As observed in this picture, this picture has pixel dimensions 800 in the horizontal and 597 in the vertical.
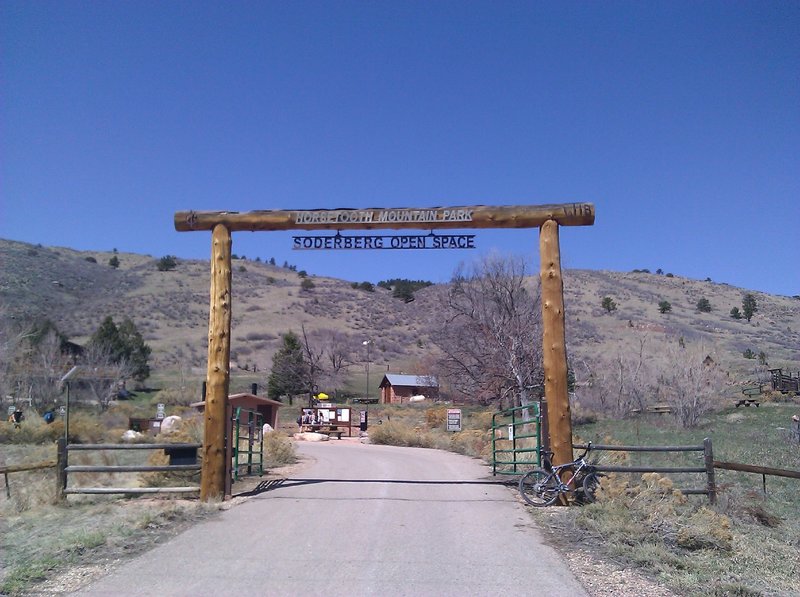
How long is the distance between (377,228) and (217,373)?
366cm

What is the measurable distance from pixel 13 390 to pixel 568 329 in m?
29.2

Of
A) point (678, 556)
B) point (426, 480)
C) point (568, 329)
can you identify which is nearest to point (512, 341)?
point (568, 329)

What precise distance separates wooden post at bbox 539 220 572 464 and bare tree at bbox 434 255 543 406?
57.5 feet

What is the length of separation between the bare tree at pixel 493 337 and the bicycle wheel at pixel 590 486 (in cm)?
1796

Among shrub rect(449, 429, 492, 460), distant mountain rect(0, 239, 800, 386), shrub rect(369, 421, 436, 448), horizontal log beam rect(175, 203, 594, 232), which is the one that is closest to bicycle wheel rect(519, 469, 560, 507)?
horizontal log beam rect(175, 203, 594, 232)

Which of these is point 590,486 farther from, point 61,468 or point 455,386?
point 455,386

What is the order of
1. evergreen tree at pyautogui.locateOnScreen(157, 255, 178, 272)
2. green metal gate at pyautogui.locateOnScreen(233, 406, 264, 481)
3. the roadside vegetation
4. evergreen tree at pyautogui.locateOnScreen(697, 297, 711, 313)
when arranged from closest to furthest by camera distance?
1. the roadside vegetation
2. green metal gate at pyautogui.locateOnScreen(233, 406, 264, 481)
3. evergreen tree at pyautogui.locateOnScreen(697, 297, 711, 313)
4. evergreen tree at pyautogui.locateOnScreen(157, 255, 178, 272)

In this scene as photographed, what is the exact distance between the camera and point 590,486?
11734mm

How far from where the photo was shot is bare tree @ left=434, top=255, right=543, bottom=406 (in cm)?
3083

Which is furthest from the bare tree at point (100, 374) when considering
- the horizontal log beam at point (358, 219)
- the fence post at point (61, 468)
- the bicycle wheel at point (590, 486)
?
the bicycle wheel at point (590, 486)

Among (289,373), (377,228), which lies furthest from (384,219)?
(289,373)

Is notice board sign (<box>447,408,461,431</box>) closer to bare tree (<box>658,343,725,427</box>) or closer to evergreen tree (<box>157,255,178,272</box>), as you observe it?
bare tree (<box>658,343,725,427</box>)

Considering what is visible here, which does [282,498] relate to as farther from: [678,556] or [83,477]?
[678,556]

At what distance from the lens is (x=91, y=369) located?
1694 inches
